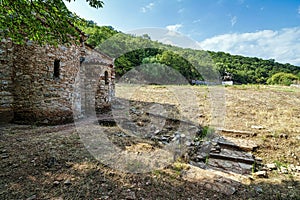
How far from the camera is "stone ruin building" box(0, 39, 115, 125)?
595cm

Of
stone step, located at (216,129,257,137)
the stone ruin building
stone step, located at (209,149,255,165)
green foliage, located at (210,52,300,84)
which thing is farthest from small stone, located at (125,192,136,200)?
green foliage, located at (210,52,300,84)

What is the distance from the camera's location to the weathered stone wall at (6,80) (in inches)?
229

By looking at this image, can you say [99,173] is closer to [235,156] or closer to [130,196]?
[130,196]

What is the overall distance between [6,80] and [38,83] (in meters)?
0.96

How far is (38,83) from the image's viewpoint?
20.8 ft

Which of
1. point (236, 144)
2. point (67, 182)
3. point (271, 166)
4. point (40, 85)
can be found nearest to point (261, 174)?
point (271, 166)

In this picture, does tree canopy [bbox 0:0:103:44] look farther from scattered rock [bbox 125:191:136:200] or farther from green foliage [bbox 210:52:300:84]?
green foliage [bbox 210:52:300:84]

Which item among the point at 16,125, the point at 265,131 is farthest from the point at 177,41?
the point at 16,125

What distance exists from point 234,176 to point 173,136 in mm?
2599

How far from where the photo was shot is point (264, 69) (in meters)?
49.5

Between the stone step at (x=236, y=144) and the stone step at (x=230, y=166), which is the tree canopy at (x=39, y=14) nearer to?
the stone step at (x=230, y=166)

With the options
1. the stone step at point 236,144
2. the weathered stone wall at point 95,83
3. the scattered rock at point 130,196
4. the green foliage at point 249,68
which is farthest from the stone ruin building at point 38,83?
the green foliage at point 249,68

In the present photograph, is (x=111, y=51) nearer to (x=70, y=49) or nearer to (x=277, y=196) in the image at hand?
(x=70, y=49)

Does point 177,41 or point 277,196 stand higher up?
point 177,41
